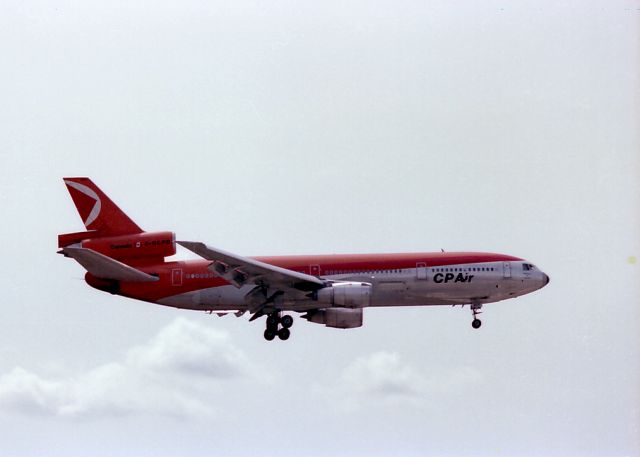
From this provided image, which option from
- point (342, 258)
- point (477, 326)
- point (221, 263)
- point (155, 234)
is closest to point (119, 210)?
point (155, 234)

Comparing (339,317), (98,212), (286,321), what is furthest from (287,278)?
(98,212)

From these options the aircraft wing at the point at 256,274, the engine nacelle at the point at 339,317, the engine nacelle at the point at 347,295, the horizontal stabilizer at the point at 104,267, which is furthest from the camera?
the engine nacelle at the point at 339,317

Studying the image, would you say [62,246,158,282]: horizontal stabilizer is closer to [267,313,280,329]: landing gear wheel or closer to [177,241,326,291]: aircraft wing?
[177,241,326,291]: aircraft wing

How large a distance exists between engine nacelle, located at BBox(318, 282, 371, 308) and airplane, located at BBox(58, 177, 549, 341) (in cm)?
10

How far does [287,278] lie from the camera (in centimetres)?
5466

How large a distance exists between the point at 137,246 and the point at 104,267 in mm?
2296

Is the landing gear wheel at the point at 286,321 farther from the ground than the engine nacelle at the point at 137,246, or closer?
closer

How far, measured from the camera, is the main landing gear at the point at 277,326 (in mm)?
56594

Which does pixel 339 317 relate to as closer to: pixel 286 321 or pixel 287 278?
pixel 286 321

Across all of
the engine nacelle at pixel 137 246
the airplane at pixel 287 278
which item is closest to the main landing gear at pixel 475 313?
the airplane at pixel 287 278

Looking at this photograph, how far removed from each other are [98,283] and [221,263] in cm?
727

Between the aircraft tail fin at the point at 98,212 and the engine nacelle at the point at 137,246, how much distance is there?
680 millimetres

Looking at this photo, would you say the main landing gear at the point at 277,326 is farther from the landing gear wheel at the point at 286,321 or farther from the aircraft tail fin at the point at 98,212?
the aircraft tail fin at the point at 98,212

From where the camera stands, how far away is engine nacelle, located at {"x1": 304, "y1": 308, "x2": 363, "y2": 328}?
2253 inches
